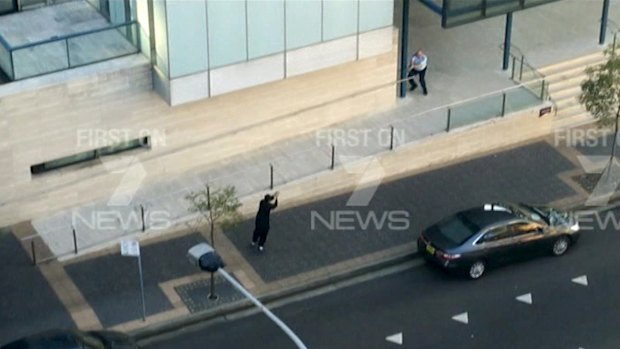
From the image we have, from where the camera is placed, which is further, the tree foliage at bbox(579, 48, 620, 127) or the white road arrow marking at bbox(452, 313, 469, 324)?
the tree foliage at bbox(579, 48, 620, 127)

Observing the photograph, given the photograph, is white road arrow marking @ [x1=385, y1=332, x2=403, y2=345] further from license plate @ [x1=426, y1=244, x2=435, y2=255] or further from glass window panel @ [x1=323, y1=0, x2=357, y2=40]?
glass window panel @ [x1=323, y1=0, x2=357, y2=40]

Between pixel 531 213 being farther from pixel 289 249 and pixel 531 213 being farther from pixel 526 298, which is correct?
pixel 289 249

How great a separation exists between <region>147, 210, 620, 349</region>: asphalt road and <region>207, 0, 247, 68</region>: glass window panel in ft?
20.6

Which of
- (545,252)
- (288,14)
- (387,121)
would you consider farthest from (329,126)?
(545,252)

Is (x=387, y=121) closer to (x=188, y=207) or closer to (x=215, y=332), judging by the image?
(x=188, y=207)

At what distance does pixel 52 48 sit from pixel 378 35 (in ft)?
27.3

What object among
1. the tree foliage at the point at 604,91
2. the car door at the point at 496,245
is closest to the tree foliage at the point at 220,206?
the car door at the point at 496,245

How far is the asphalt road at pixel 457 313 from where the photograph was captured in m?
30.6

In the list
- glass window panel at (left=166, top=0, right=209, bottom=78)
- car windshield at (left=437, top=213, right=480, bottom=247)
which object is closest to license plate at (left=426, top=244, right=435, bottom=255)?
car windshield at (left=437, top=213, right=480, bottom=247)

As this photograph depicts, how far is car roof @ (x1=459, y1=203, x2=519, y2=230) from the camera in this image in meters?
32.4

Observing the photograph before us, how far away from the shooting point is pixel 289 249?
3378 centimetres

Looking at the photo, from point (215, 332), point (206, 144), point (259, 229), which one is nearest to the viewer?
point (215, 332)

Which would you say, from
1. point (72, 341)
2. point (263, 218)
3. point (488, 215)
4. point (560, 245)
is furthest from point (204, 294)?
point (560, 245)

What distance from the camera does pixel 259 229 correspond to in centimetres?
3319
